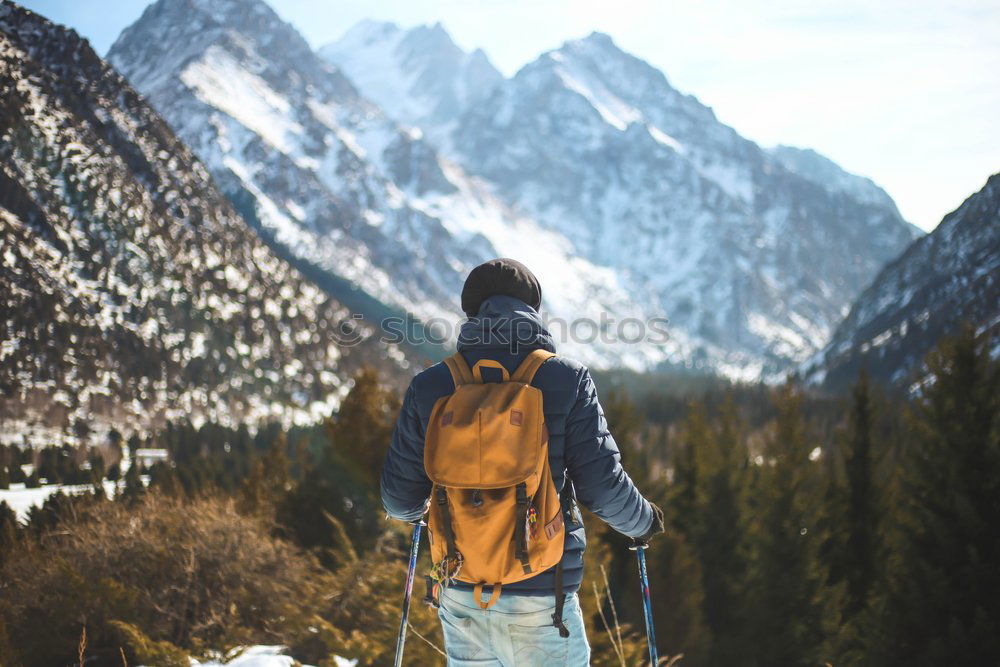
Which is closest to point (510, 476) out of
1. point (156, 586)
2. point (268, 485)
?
point (156, 586)

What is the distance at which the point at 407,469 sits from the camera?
3.60 m

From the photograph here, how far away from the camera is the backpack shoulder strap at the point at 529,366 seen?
10.7 ft

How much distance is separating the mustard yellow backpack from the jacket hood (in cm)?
9

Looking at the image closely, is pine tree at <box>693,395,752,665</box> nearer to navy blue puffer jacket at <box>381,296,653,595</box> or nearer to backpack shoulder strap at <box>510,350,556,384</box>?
navy blue puffer jacket at <box>381,296,653,595</box>

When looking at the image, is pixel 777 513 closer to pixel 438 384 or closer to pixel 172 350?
pixel 438 384

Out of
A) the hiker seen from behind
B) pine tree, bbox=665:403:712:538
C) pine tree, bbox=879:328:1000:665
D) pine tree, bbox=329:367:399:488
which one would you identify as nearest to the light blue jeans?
the hiker seen from behind

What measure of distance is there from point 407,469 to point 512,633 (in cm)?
94

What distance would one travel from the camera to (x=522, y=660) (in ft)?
10.8

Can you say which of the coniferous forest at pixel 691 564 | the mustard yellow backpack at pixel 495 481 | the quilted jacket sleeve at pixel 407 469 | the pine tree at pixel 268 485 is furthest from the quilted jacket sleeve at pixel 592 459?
the pine tree at pixel 268 485

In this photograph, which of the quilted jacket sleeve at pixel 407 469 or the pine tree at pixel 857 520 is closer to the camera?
the quilted jacket sleeve at pixel 407 469

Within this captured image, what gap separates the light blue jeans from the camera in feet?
10.7

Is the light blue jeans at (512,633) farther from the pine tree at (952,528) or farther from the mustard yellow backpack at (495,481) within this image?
the pine tree at (952,528)

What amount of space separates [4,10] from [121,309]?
2789 inches

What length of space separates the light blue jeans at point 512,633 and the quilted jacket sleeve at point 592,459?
517 mm
